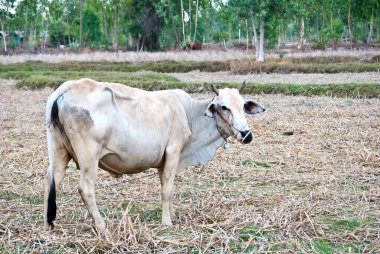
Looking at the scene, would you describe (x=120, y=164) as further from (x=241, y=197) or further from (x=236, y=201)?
(x=241, y=197)

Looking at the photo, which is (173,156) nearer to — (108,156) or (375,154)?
(108,156)

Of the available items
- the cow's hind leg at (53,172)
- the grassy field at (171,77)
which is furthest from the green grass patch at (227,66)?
the cow's hind leg at (53,172)

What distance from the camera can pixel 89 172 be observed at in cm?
450

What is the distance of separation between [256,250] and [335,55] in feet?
83.1

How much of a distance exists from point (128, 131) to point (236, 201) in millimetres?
1486

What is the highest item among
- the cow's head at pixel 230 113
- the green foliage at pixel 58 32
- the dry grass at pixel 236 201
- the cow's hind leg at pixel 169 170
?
the green foliage at pixel 58 32

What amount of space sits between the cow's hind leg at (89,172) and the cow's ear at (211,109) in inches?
44.2

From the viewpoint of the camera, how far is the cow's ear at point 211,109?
505cm

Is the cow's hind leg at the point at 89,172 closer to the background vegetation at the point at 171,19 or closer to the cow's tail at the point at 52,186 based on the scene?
the cow's tail at the point at 52,186

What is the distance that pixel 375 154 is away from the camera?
7.32 metres

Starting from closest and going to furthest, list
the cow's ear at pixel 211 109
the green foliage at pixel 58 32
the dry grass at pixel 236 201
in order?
the dry grass at pixel 236 201
the cow's ear at pixel 211 109
the green foliage at pixel 58 32

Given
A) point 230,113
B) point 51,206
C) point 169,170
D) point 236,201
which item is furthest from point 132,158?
point 236,201

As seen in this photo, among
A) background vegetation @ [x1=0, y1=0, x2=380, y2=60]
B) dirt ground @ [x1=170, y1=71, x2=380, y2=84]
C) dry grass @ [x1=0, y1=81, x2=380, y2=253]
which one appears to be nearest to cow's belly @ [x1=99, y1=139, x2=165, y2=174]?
dry grass @ [x1=0, y1=81, x2=380, y2=253]

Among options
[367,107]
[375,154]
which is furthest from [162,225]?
[367,107]
